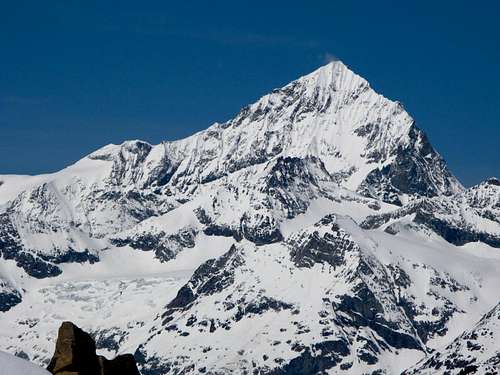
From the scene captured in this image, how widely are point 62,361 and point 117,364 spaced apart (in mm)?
3038

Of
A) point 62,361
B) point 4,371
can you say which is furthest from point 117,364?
point 4,371

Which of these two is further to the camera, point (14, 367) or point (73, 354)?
point (73, 354)

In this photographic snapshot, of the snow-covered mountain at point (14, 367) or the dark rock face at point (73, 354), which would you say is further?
the dark rock face at point (73, 354)

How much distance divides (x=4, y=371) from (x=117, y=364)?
20.8 feet

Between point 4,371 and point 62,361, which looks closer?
point 4,371

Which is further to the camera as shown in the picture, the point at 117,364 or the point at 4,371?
the point at 117,364

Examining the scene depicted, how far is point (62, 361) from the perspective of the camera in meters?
43.2

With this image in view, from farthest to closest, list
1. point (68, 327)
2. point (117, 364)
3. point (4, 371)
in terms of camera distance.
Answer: point (117, 364), point (68, 327), point (4, 371)

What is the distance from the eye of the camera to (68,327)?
42625 mm

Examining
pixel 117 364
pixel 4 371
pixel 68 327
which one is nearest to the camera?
pixel 4 371

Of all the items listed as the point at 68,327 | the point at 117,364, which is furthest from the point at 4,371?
the point at 117,364

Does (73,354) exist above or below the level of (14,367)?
above

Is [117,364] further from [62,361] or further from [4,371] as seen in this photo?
[4,371]

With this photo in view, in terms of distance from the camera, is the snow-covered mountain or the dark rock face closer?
the snow-covered mountain
